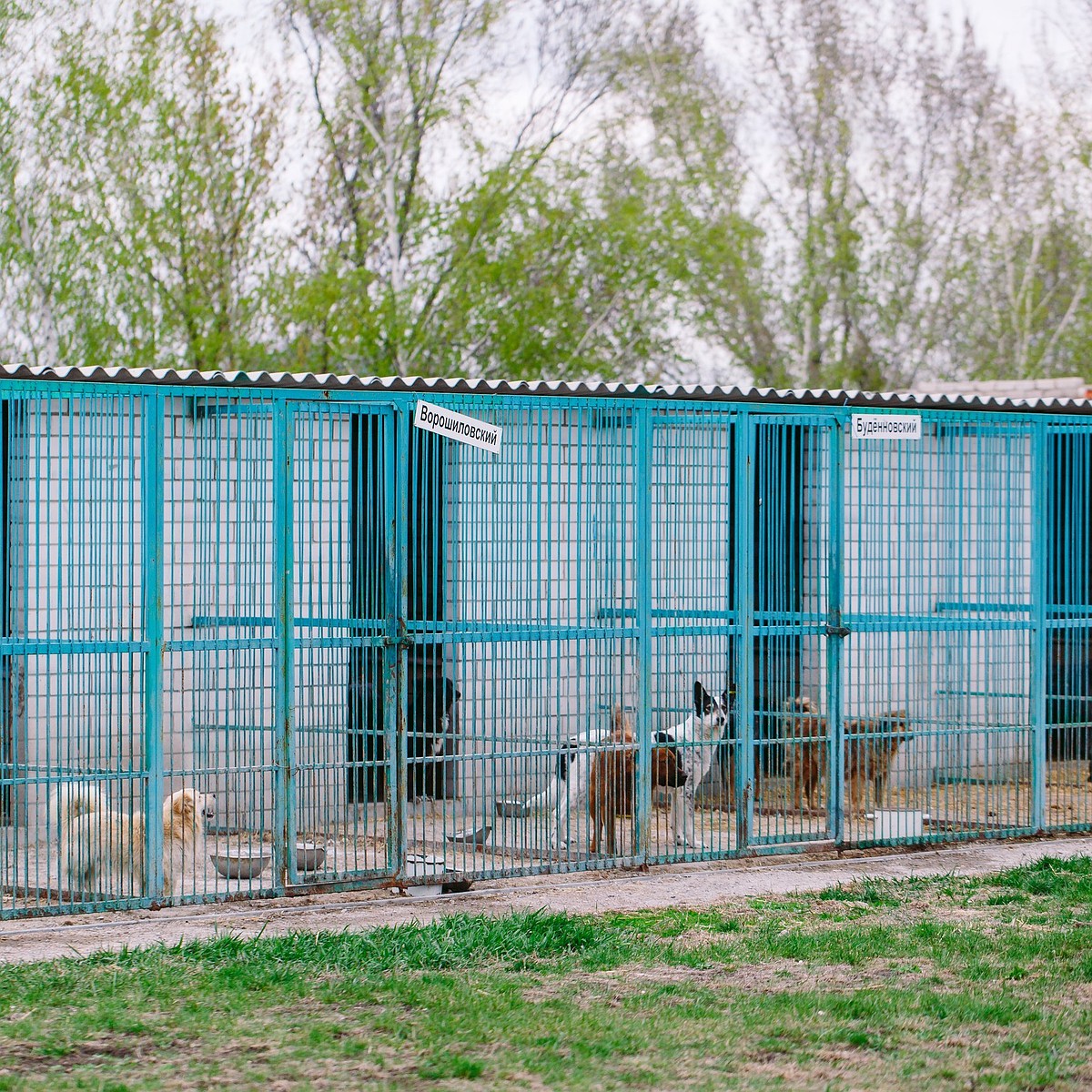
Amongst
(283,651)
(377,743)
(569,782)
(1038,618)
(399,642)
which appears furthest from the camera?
(1038,618)

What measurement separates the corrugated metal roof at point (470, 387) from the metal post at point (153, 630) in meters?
0.31

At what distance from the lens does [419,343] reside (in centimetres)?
2548

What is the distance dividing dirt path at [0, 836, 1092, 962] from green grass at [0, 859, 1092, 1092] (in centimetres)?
50

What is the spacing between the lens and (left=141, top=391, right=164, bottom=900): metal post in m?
7.59

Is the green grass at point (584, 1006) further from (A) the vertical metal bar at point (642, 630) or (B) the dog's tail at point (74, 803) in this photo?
(A) the vertical metal bar at point (642, 630)

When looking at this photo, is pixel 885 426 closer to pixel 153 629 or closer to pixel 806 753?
pixel 806 753

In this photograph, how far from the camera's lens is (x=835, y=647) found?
31.1ft

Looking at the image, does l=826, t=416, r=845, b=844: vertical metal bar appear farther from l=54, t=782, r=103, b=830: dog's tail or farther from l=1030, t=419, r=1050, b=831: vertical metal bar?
l=54, t=782, r=103, b=830: dog's tail

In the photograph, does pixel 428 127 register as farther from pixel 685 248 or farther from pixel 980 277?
pixel 980 277

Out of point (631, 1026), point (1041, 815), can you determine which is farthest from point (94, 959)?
point (1041, 815)

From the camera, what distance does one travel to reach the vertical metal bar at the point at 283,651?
789cm

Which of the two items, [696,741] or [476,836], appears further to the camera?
[696,741]

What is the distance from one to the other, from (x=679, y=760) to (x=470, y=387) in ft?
8.13

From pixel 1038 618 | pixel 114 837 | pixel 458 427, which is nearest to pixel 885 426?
pixel 1038 618
